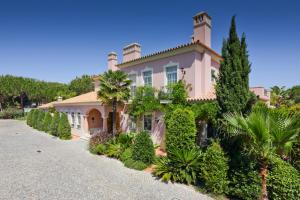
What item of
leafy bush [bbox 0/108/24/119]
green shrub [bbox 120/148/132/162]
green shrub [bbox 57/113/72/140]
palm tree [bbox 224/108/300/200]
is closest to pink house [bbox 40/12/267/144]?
green shrub [bbox 120/148/132/162]

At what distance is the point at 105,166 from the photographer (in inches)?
463

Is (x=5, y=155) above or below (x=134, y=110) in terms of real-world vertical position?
below

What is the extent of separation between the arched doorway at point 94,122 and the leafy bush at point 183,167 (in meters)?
14.7

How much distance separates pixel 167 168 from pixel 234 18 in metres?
8.61

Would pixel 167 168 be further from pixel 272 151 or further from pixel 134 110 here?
pixel 134 110

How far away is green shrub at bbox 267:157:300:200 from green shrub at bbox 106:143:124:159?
30.9 ft

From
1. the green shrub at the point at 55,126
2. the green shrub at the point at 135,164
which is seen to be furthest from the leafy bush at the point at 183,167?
the green shrub at the point at 55,126

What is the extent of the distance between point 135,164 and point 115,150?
2750mm

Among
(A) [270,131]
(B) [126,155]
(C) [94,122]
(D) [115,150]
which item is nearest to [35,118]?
(C) [94,122]

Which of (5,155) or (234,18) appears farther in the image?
(5,155)

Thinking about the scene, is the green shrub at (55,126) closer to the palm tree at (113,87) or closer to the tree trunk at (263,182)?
the palm tree at (113,87)

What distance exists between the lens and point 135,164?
11.4 m

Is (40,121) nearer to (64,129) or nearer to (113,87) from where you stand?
(64,129)

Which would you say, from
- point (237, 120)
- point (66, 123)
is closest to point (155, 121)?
point (237, 120)
